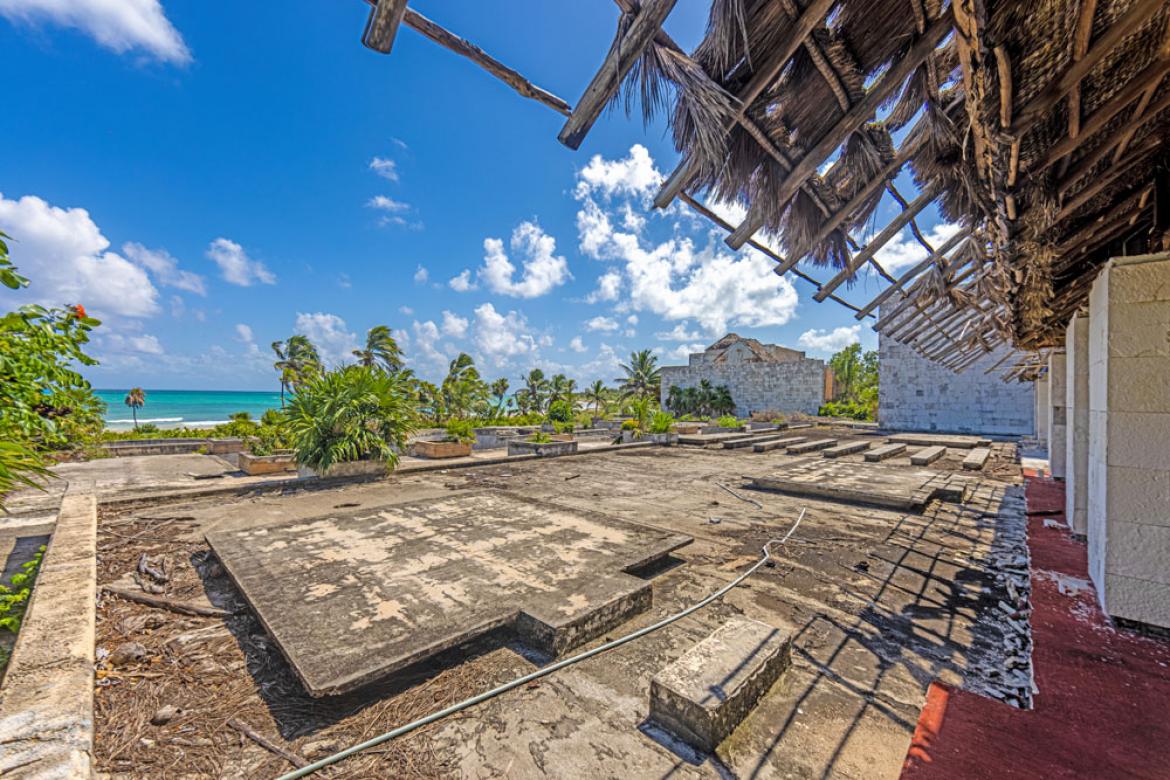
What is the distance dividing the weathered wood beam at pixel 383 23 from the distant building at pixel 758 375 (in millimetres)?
31682

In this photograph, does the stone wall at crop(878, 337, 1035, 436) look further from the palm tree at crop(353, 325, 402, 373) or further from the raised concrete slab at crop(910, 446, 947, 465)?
the palm tree at crop(353, 325, 402, 373)

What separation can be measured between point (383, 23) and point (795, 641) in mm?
3739

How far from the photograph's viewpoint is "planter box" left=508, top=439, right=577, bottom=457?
37.2ft

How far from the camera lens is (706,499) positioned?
6.55 metres

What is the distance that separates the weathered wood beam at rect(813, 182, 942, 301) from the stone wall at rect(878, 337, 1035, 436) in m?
19.9

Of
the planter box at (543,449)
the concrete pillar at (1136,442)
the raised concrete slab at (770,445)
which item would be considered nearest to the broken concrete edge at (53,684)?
the concrete pillar at (1136,442)

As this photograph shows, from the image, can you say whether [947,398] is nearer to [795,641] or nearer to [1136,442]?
[1136,442]

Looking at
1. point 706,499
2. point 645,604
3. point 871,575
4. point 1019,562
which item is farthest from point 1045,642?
point 706,499

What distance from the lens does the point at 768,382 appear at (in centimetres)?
3111

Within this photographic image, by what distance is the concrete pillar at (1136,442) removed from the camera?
2.68 m

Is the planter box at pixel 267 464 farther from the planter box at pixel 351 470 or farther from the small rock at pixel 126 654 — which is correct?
the small rock at pixel 126 654

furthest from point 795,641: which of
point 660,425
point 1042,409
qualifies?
point 1042,409

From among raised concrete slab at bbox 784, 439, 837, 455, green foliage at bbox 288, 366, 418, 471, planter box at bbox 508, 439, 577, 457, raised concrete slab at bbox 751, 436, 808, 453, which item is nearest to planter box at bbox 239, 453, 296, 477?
green foliage at bbox 288, 366, 418, 471

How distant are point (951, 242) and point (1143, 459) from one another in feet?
13.0
